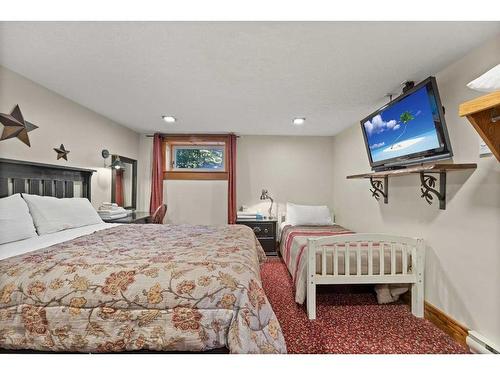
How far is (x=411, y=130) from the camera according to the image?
7.07 ft

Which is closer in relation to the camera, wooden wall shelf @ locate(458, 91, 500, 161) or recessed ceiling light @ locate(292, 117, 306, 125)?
wooden wall shelf @ locate(458, 91, 500, 161)

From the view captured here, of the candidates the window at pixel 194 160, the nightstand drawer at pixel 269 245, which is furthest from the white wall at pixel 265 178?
the nightstand drawer at pixel 269 245

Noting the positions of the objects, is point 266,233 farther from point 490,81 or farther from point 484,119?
point 490,81

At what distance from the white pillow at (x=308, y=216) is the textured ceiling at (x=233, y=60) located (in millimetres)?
1703

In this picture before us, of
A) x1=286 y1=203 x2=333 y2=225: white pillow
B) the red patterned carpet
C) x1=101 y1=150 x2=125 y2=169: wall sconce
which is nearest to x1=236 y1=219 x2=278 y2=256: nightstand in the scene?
x1=286 y1=203 x2=333 y2=225: white pillow

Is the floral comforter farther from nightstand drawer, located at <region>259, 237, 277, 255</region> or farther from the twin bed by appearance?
nightstand drawer, located at <region>259, 237, 277, 255</region>

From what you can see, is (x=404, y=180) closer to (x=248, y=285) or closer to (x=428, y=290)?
(x=428, y=290)

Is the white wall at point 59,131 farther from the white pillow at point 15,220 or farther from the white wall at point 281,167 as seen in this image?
the white wall at point 281,167

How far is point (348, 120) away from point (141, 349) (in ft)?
11.5

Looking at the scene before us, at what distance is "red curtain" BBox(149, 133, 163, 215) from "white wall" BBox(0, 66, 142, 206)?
59 centimetres

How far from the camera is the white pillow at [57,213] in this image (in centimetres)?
208

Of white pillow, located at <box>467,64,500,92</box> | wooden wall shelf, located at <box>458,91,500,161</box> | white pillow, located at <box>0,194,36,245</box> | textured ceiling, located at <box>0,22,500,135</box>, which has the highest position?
textured ceiling, located at <box>0,22,500,135</box>

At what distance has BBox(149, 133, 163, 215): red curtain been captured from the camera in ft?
14.6

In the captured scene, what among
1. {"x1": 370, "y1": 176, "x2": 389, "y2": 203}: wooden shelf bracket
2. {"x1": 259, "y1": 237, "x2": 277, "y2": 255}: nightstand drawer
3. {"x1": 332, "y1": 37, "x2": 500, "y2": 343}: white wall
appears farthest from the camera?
{"x1": 259, "y1": 237, "x2": 277, "y2": 255}: nightstand drawer
